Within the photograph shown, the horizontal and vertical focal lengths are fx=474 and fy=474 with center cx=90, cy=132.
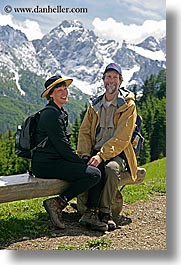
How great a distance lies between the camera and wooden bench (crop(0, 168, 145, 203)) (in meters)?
4.51

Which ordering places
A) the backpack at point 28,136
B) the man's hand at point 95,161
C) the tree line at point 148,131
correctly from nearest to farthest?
the backpack at point 28,136 → the man's hand at point 95,161 → the tree line at point 148,131

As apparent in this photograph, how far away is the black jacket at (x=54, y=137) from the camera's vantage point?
15.3 feet

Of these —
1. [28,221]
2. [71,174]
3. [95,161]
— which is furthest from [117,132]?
[28,221]

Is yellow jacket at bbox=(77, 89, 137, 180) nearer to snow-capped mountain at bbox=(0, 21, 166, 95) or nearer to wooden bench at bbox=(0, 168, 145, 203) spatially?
wooden bench at bbox=(0, 168, 145, 203)

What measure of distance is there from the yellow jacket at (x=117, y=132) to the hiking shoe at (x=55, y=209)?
618mm

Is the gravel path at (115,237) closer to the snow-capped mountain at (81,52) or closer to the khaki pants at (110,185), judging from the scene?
the khaki pants at (110,185)

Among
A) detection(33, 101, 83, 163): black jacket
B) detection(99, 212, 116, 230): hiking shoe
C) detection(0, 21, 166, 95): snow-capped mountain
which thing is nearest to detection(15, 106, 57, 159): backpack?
detection(33, 101, 83, 163): black jacket

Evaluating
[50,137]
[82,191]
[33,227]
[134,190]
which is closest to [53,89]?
[50,137]

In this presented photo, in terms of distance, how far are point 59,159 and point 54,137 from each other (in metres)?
0.25

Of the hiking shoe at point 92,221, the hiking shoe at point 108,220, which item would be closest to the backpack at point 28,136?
the hiking shoe at point 92,221

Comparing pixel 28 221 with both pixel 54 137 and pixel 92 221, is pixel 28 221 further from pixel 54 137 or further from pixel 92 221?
pixel 54 137

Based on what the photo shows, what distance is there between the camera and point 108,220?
5.00m

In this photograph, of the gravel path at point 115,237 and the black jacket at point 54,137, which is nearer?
the gravel path at point 115,237

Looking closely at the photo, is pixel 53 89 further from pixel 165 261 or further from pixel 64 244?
pixel 165 261
